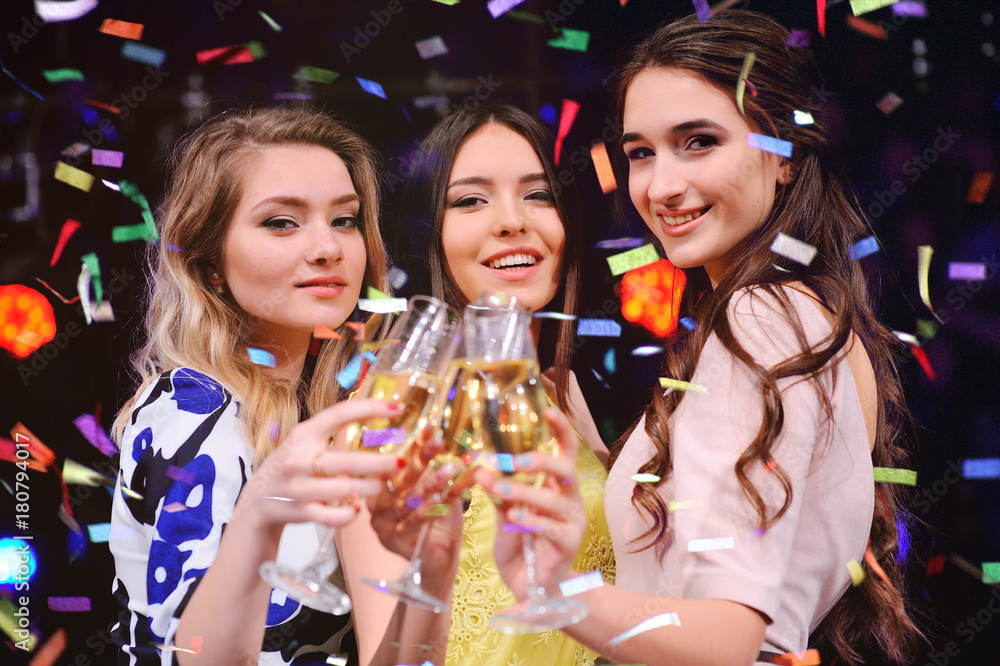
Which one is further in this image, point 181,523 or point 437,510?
point 181,523

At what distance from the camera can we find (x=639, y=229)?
7.34 ft

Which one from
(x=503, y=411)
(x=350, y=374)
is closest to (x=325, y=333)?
(x=350, y=374)

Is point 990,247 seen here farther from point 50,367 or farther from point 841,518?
point 50,367

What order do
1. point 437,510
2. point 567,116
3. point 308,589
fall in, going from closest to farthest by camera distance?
point 308,589 < point 437,510 < point 567,116

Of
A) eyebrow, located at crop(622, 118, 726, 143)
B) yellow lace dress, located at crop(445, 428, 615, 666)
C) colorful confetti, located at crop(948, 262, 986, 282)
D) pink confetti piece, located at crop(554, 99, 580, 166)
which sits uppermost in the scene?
pink confetti piece, located at crop(554, 99, 580, 166)

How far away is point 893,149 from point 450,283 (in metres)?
1.31

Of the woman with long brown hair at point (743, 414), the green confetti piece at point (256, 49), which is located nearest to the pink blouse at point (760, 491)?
the woman with long brown hair at point (743, 414)

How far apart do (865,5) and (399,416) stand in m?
1.87

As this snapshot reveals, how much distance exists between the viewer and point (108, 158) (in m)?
2.22

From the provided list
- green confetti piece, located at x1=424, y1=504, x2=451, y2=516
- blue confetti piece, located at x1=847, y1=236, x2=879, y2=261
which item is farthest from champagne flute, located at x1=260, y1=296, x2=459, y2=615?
blue confetti piece, located at x1=847, y1=236, x2=879, y2=261

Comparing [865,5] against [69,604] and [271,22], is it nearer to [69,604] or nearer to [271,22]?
[271,22]

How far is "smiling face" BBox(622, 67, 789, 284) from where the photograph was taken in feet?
5.52

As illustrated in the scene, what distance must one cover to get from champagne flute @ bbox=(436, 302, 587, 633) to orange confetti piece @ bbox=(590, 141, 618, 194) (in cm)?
119

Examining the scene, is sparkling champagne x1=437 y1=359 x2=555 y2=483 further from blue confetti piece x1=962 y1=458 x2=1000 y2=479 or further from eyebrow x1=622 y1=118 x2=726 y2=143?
blue confetti piece x1=962 y1=458 x2=1000 y2=479
